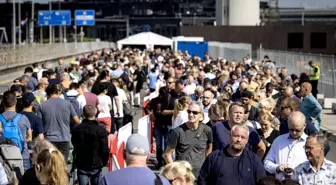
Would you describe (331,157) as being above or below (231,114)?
below

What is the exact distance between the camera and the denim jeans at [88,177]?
40.2 ft

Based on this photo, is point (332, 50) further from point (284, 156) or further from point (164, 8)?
point (164, 8)

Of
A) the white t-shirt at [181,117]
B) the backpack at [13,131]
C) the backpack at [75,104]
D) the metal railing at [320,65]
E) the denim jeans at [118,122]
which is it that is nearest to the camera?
the backpack at [13,131]

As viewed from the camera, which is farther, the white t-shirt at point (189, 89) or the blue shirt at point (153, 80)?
the blue shirt at point (153, 80)

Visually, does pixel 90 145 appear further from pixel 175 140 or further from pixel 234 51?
pixel 234 51

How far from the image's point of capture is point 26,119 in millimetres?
12445

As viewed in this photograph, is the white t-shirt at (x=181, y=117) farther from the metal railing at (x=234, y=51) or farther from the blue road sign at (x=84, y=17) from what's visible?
the blue road sign at (x=84, y=17)

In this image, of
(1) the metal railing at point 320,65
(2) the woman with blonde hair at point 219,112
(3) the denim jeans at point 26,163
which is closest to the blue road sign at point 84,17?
(1) the metal railing at point 320,65

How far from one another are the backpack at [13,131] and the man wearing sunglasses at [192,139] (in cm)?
206

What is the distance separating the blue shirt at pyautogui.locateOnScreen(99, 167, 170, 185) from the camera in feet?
22.6

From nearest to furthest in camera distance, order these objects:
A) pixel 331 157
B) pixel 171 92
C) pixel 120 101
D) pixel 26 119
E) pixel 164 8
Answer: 1. pixel 26 119
2. pixel 331 157
3. pixel 171 92
4. pixel 120 101
5. pixel 164 8

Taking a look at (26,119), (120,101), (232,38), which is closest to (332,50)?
(232,38)

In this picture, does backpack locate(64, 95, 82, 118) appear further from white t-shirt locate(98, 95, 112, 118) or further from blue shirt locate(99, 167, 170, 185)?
blue shirt locate(99, 167, 170, 185)

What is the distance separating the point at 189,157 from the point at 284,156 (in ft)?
5.88
